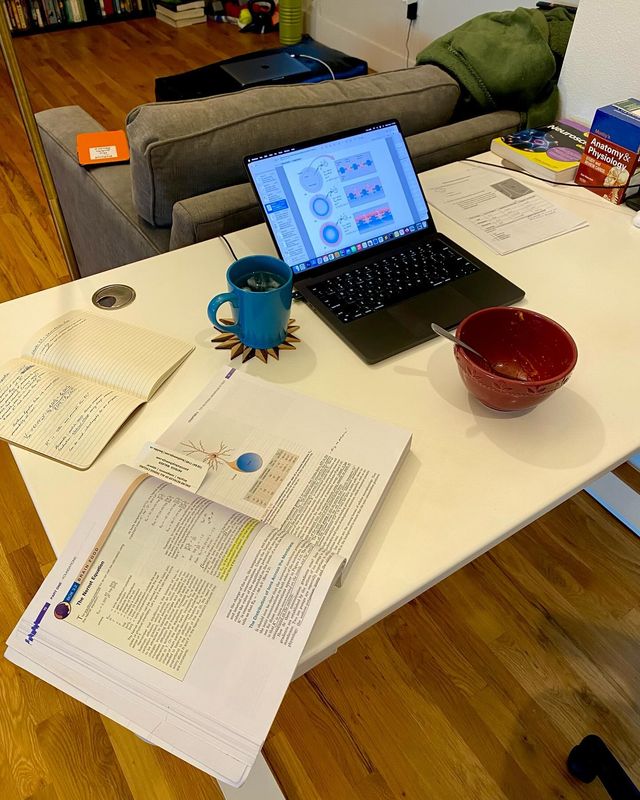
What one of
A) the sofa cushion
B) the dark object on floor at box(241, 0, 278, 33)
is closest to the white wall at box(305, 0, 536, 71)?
the dark object on floor at box(241, 0, 278, 33)

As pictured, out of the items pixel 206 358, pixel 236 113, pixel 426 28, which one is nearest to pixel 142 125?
pixel 236 113

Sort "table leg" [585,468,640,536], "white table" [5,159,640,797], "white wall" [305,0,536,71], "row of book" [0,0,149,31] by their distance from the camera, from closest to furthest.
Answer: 1. "white table" [5,159,640,797]
2. "table leg" [585,468,640,536]
3. "white wall" [305,0,536,71]
4. "row of book" [0,0,149,31]

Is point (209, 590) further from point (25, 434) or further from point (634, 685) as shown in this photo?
point (634, 685)

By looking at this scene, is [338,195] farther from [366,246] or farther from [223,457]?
[223,457]

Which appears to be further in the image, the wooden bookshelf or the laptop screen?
the wooden bookshelf

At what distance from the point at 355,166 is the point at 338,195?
6cm

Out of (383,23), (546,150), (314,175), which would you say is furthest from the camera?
(383,23)

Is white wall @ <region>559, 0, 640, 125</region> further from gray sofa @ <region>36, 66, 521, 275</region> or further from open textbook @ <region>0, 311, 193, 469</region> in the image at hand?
open textbook @ <region>0, 311, 193, 469</region>

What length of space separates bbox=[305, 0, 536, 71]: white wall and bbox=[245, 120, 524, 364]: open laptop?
7.34 ft

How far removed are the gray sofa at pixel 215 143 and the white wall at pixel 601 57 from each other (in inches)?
6.3

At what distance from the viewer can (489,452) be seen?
80 centimetres

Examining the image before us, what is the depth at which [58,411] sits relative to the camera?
0.80m

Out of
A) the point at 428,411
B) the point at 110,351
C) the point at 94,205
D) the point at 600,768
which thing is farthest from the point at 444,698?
the point at 94,205

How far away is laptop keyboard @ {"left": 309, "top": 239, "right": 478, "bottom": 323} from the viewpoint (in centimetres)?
97
